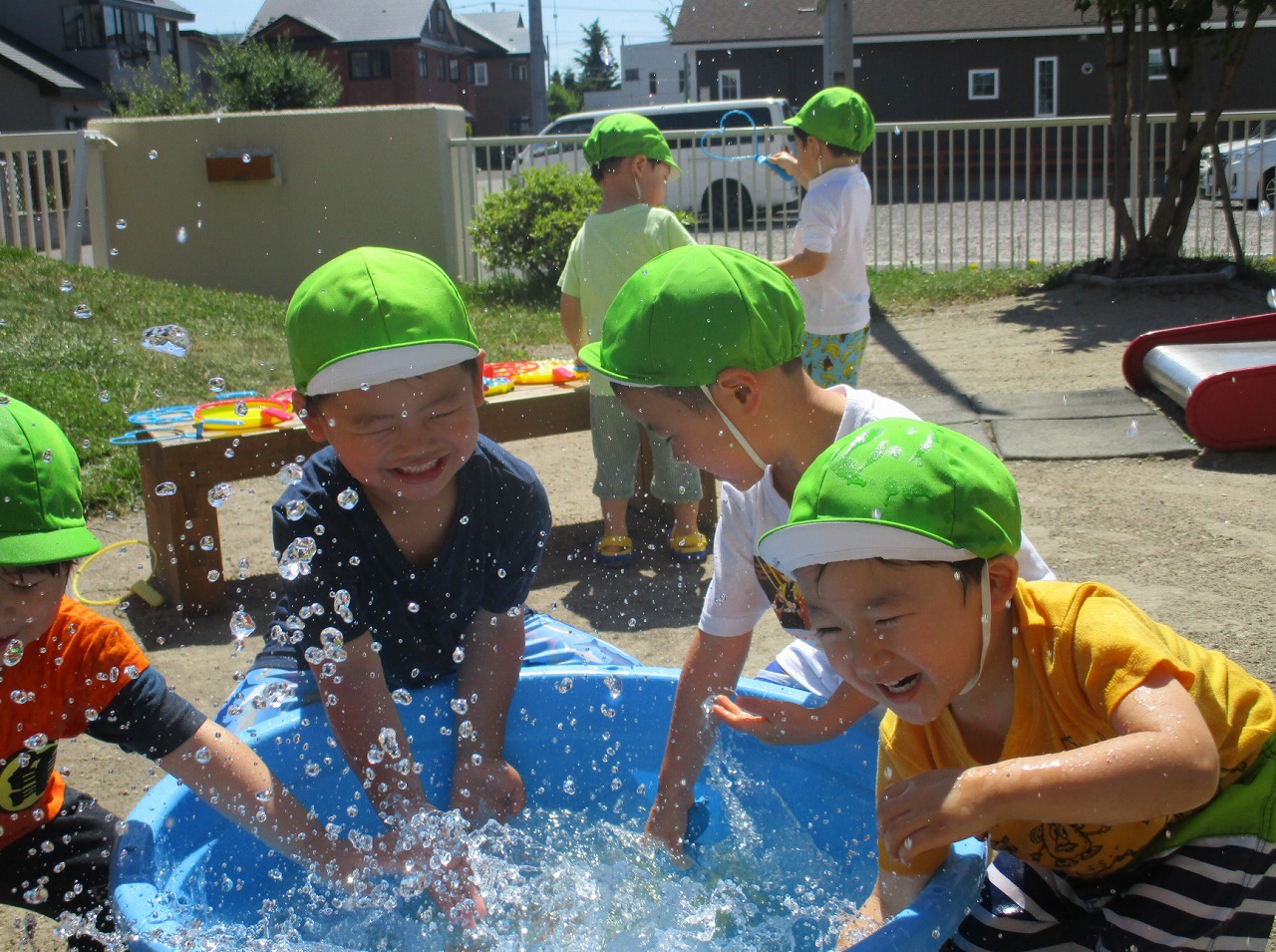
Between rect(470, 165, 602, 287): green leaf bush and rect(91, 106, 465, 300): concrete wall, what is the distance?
0.78m

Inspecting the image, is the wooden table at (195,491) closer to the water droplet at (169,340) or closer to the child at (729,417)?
the water droplet at (169,340)

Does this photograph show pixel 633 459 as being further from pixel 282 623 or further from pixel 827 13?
pixel 827 13

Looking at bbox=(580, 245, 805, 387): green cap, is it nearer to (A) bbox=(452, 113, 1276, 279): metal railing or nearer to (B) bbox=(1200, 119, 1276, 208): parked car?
(A) bbox=(452, 113, 1276, 279): metal railing

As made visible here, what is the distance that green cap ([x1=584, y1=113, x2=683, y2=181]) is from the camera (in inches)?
184

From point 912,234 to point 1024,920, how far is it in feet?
Result: 46.9

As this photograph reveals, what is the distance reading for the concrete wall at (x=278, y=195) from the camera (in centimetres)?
1165

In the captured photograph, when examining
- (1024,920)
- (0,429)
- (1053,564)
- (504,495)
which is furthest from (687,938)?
(1053,564)

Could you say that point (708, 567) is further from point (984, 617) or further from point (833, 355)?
point (984, 617)

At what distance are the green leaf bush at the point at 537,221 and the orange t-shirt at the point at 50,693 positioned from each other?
889cm

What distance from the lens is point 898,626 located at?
1630 millimetres

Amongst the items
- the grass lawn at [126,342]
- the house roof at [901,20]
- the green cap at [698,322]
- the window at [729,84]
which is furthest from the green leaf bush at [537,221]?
the window at [729,84]

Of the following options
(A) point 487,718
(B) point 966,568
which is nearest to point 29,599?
(A) point 487,718

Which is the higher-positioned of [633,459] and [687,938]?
[633,459]

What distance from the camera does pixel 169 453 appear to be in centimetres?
412
